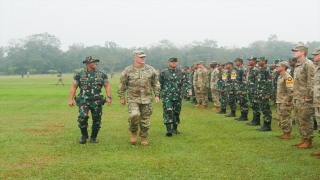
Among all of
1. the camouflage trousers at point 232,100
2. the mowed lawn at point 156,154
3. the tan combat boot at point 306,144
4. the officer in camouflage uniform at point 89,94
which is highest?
the officer in camouflage uniform at point 89,94

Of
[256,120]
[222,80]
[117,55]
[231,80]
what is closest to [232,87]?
[231,80]

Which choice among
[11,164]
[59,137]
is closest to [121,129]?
[59,137]

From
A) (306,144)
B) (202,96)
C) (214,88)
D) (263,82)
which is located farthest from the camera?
(202,96)

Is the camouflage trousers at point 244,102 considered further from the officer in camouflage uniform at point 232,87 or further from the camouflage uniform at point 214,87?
the camouflage uniform at point 214,87

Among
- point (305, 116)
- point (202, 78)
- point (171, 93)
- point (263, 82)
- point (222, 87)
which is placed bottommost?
point (305, 116)

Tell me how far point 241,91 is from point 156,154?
17.0 feet

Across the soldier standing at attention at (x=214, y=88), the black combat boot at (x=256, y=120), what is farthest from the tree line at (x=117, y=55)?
the black combat boot at (x=256, y=120)

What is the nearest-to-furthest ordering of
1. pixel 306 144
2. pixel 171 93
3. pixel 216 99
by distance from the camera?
pixel 306 144, pixel 171 93, pixel 216 99

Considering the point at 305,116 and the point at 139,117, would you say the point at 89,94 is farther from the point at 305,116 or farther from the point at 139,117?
the point at 305,116

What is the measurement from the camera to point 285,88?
7430mm

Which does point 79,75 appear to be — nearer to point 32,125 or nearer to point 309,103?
point 32,125

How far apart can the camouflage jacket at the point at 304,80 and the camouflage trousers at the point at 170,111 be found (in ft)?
8.95

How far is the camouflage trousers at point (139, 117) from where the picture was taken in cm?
695

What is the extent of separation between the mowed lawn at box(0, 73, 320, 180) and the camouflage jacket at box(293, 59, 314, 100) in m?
1.02
